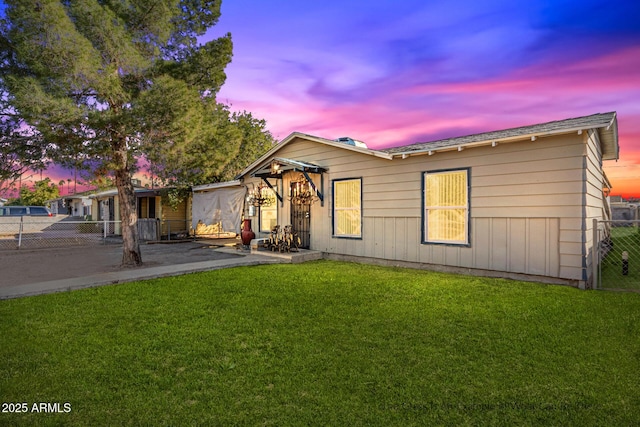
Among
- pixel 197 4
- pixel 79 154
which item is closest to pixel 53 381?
pixel 79 154

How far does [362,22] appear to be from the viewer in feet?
30.0

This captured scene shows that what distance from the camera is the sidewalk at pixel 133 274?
5.83m

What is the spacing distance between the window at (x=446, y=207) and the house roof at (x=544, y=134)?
2.02ft

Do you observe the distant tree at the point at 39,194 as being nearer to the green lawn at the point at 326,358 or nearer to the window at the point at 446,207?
→ the green lawn at the point at 326,358

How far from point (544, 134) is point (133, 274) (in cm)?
828

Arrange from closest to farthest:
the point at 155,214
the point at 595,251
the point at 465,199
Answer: the point at 595,251 → the point at 465,199 → the point at 155,214

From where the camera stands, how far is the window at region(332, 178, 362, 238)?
929 cm

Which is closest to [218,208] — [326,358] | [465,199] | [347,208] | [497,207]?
[347,208]

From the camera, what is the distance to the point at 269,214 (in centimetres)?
1177

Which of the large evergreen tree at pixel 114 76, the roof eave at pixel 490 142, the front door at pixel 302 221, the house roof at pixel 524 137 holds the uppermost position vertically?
the large evergreen tree at pixel 114 76

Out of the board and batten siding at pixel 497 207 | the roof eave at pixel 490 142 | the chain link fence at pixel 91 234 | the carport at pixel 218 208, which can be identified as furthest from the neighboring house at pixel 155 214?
the roof eave at pixel 490 142

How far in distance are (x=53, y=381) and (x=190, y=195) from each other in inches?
600

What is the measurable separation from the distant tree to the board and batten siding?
45559 millimetres

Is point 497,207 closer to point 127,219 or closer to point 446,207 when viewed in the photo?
point 446,207
